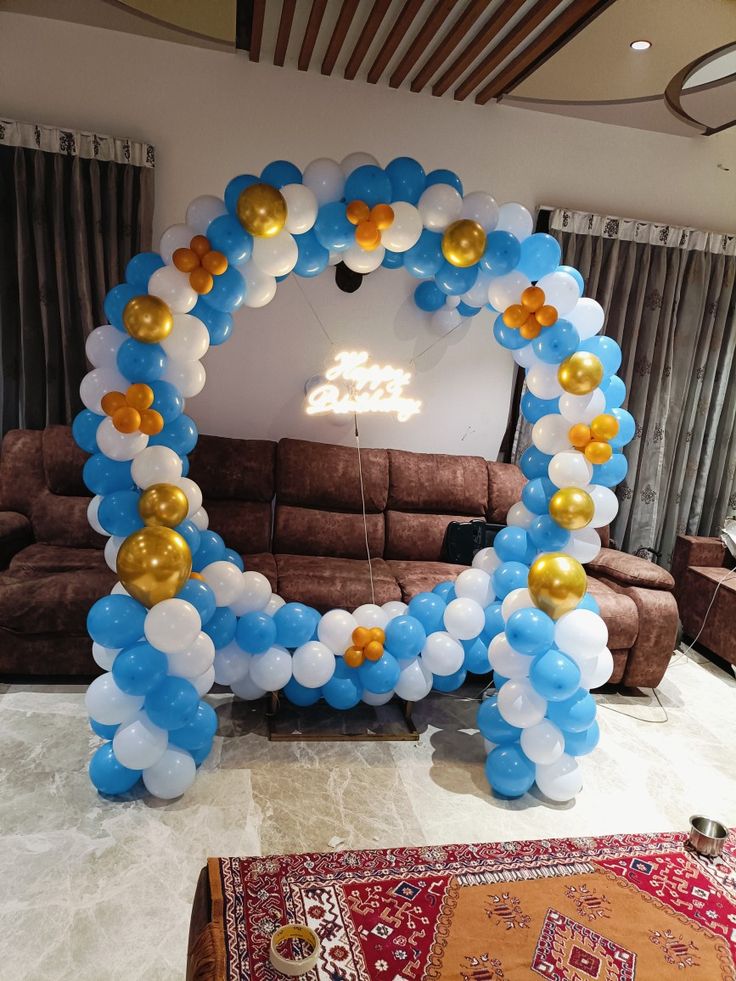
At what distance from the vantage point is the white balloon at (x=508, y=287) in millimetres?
2521

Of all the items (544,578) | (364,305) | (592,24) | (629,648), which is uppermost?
(592,24)

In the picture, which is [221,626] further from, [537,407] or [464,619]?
[537,407]

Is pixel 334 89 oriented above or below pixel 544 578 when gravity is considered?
above

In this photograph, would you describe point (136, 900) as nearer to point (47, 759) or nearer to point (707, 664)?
point (47, 759)

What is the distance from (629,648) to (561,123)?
287 centimetres

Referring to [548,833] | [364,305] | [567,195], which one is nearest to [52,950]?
→ [548,833]

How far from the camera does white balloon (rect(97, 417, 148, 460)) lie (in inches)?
89.5

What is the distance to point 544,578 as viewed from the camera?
2438 millimetres

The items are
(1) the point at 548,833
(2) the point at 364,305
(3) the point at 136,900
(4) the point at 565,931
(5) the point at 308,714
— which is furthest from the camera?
(2) the point at 364,305

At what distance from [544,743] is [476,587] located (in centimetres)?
66

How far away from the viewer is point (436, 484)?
381 centimetres

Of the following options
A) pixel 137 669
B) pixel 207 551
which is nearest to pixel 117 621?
pixel 137 669

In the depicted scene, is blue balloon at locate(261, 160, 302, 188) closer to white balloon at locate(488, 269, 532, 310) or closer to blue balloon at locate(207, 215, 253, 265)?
blue balloon at locate(207, 215, 253, 265)

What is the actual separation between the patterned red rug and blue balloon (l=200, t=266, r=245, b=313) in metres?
1.70
